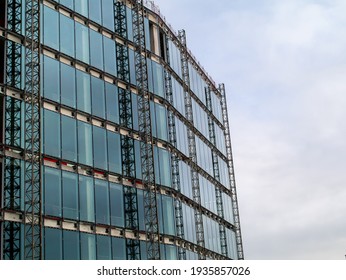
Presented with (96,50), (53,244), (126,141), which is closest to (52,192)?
(53,244)

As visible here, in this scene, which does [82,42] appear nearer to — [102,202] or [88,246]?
[102,202]

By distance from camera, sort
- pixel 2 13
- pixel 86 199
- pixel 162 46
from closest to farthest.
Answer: pixel 2 13 → pixel 86 199 → pixel 162 46

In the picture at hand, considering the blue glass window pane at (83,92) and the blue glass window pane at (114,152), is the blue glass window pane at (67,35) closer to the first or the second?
the blue glass window pane at (83,92)

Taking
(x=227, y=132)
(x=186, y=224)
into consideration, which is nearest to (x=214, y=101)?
(x=227, y=132)

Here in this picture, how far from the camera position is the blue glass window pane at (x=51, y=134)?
44.9 meters

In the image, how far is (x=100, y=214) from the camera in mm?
48469

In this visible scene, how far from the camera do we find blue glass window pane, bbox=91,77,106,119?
5106 cm

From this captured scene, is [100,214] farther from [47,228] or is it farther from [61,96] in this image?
[61,96]

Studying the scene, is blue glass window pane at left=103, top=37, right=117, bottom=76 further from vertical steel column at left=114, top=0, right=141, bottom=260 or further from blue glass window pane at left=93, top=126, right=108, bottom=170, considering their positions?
blue glass window pane at left=93, top=126, right=108, bottom=170

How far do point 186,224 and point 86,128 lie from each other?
17.0 m

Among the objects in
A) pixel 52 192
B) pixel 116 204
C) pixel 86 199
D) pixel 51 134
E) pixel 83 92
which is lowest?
pixel 52 192

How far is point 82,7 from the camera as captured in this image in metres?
52.3

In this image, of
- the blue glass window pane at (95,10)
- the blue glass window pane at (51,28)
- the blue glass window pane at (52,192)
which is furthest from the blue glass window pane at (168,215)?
the blue glass window pane at (51,28)

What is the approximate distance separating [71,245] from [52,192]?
411 centimetres
